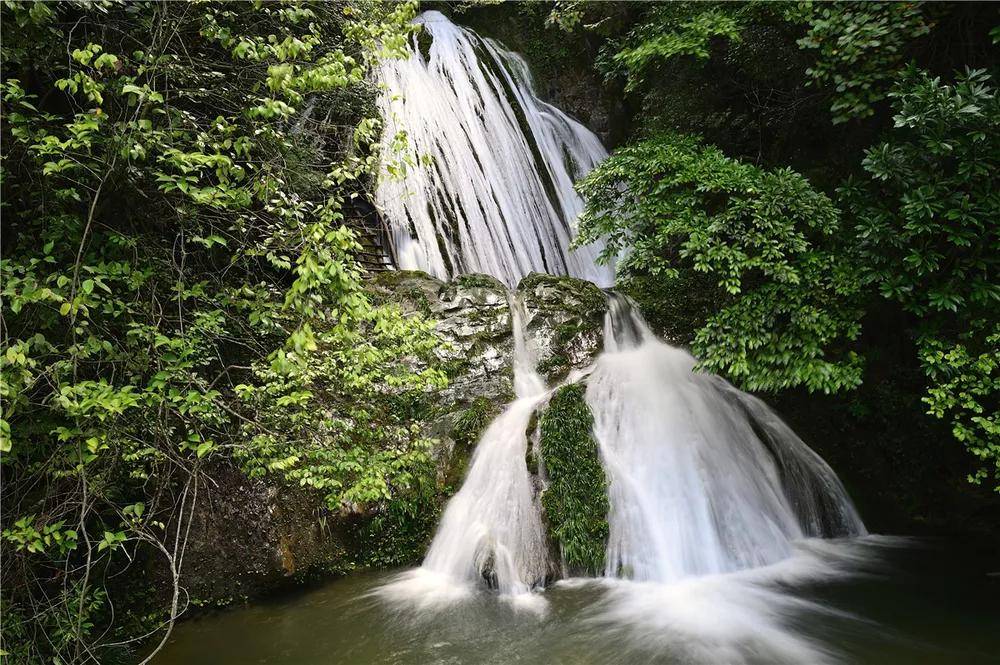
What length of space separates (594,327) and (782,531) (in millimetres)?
3683

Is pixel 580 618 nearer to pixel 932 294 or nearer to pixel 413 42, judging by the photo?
pixel 932 294

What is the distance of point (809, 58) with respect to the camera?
600 centimetres

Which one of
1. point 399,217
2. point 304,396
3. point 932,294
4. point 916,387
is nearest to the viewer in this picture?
point 304,396

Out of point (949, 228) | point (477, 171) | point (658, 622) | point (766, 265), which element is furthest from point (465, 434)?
point (477, 171)

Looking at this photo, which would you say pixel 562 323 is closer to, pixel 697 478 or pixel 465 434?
pixel 465 434

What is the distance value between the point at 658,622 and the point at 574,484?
1.53m

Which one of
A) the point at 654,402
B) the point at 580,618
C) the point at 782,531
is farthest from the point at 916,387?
the point at 580,618

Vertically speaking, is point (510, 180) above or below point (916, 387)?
above

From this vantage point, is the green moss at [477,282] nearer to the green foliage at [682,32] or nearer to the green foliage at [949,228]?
the green foliage at [682,32]

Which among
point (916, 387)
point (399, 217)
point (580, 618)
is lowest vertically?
point (580, 618)

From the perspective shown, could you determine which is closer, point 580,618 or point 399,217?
point 580,618

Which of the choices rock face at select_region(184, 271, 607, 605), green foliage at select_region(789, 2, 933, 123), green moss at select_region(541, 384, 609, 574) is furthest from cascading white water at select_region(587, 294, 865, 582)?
green foliage at select_region(789, 2, 933, 123)

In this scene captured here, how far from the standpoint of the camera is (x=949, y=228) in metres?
3.81

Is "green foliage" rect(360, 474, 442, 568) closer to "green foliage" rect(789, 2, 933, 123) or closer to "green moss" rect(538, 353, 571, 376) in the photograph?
"green moss" rect(538, 353, 571, 376)
